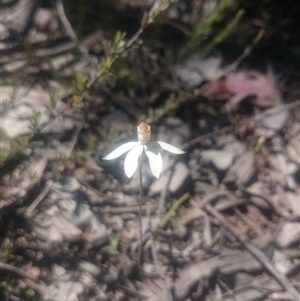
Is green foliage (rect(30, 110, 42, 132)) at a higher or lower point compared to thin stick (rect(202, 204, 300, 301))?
higher

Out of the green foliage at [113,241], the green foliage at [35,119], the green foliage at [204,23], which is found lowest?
the green foliage at [113,241]

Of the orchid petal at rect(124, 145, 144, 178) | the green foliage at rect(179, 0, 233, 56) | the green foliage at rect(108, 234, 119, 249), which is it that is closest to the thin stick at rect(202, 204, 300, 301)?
the green foliage at rect(108, 234, 119, 249)

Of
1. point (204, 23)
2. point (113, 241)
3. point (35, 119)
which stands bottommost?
point (113, 241)

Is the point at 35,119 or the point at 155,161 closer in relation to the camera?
the point at 155,161

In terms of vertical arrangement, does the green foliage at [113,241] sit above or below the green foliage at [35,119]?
below

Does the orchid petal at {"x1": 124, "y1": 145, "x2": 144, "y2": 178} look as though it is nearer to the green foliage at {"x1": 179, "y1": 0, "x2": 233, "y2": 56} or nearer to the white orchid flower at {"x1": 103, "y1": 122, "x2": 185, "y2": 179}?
the white orchid flower at {"x1": 103, "y1": 122, "x2": 185, "y2": 179}

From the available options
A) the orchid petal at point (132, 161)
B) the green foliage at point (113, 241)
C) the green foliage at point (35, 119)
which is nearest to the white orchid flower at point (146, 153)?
the orchid petal at point (132, 161)

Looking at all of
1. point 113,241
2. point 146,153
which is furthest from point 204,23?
point 113,241

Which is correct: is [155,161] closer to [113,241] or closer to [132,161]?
[132,161]

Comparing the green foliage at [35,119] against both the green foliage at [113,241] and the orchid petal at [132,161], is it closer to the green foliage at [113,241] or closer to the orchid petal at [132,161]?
the orchid petal at [132,161]

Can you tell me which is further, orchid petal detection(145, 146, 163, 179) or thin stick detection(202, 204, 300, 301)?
Answer: thin stick detection(202, 204, 300, 301)

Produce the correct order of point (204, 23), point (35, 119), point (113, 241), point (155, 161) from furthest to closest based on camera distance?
1. point (113, 241)
2. point (204, 23)
3. point (35, 119)
4. point (155, 161)
